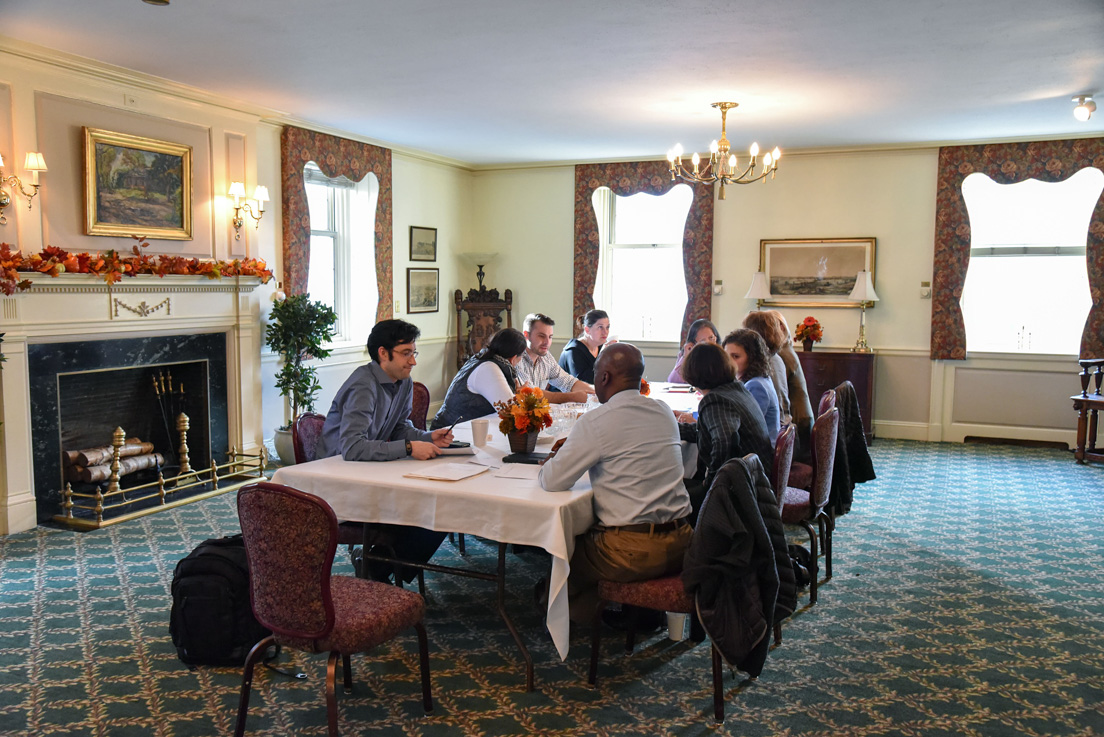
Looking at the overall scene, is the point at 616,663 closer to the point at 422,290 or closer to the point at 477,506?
the point at 477,506

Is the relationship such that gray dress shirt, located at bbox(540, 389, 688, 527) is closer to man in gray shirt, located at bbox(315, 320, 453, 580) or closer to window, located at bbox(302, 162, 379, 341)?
man in gray shirt, located at bbox(315, 320, 453, 580)

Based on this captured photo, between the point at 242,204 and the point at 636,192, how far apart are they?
408cm

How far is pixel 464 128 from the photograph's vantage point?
7.06m

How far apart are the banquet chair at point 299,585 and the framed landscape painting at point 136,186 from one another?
3621 mm

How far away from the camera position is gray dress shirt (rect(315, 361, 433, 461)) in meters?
3.34

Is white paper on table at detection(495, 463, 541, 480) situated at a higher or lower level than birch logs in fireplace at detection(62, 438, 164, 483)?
higher

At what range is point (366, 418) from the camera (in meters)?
3.38

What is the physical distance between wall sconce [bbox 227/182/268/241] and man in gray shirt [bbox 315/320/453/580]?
315cm

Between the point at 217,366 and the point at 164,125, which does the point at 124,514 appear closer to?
the point at 217,366

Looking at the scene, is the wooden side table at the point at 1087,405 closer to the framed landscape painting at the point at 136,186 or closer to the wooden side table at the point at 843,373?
the wooden side table at the point at 843,373

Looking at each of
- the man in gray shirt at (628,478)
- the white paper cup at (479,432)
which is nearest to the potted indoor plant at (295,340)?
the white paper cup at (479,432)

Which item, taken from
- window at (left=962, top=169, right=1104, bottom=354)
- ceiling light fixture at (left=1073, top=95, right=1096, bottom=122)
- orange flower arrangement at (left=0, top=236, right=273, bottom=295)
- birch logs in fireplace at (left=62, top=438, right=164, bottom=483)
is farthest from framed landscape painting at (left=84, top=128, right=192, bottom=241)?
window at (left=962, top=169, right=1104, bottom=354)

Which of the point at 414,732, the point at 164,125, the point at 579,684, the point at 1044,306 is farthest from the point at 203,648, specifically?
the point at 1044,306

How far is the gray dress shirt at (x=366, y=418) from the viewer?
3344 millimetres
